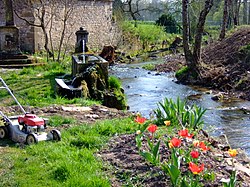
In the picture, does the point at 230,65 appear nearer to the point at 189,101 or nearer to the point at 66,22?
the point at 189,101

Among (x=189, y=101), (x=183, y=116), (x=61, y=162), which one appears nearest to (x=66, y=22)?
(x=189, y=101)

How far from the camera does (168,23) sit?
42.9 meters

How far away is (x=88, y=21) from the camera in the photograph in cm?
2925

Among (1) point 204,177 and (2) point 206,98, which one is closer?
(1) point 204,177

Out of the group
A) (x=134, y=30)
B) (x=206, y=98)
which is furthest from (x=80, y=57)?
(x=134, y=30)

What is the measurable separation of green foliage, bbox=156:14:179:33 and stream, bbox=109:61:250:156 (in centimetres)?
2128

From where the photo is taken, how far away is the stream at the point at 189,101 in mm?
9281

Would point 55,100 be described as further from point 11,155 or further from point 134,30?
point 134,30

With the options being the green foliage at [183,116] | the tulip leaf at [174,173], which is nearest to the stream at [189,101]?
the green foliage at [183,116]

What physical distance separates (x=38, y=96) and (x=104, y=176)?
5.96 metres

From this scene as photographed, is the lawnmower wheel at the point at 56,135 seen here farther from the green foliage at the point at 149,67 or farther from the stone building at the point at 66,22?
the green foliage at the point at 149,67

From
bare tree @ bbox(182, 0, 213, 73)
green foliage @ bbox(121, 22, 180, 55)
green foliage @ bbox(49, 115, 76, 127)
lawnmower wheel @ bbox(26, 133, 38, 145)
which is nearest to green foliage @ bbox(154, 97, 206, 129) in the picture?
green foliage @ bbox(49, 115, 76, 127)

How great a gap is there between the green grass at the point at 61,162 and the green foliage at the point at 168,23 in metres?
36.3

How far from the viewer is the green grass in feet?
15.8
